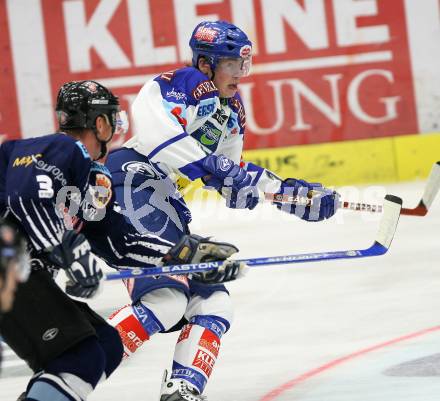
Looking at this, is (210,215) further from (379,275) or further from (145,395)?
(145,395)

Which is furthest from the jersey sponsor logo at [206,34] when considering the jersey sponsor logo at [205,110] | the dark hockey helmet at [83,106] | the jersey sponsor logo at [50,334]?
the jersey sponsor logo at [50,334]

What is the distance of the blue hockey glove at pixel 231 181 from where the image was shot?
377 cm

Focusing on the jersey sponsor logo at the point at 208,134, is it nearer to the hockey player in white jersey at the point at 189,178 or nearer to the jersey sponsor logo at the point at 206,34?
the hockey player in white jersey at the point at 189,178

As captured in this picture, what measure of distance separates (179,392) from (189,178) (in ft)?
A: 2.53

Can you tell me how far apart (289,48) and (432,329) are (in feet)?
15.8

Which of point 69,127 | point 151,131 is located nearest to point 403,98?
point 151,131

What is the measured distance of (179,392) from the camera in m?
3.46

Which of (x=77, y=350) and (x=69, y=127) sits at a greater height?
(x=69, y=127)

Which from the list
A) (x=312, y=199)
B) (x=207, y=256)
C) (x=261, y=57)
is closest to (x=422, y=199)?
(x=312, y=199)

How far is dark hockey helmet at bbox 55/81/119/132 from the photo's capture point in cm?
320

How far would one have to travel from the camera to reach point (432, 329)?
4.49m

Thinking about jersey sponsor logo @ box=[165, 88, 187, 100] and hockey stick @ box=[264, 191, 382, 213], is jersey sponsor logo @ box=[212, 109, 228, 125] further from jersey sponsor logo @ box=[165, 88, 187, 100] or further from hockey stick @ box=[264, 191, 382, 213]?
hockey stick @ box=[264, 191, 382, 213]

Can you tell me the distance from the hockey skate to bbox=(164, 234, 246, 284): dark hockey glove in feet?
1.20

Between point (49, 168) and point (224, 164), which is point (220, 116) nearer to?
point (224, 164)
